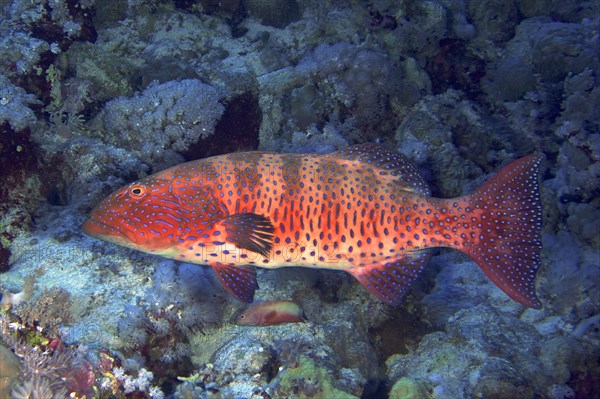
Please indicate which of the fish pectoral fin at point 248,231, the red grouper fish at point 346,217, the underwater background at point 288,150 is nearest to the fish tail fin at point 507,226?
the red grouper fish at point 346,217

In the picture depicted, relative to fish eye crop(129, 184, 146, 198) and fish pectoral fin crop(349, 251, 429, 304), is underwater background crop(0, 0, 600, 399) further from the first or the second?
fish eye crop(129, 184, 146, 198)

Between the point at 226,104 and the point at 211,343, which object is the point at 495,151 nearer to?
the point at 226,104

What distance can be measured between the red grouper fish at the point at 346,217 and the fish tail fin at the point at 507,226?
11mm

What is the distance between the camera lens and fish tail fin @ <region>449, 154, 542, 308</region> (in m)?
4.44

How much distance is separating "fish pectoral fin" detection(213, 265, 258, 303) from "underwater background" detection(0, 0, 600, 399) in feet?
2.95

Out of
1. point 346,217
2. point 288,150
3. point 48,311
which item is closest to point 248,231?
point 346,217

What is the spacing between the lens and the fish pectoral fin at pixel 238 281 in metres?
4.22

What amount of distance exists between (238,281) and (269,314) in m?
1.04

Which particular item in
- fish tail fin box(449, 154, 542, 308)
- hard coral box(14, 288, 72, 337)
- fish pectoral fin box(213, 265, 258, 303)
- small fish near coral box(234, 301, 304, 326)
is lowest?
small fish near coral box(234, 301, 304, 326)

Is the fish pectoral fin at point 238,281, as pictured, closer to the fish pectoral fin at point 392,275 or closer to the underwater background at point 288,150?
the underwater background at point 288,150

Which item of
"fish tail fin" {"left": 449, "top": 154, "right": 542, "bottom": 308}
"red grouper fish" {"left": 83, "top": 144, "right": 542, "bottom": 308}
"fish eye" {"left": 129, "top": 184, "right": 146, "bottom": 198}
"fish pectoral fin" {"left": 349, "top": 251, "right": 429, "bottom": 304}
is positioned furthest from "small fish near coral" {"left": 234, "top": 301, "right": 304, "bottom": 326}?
"fish tail fin" {"left": 449, "top": 154, "right": 542, "bottom": 308}

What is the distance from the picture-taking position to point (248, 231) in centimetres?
421

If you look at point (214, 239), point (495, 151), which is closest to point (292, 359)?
point (214, 239)

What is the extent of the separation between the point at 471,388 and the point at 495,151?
457cm
